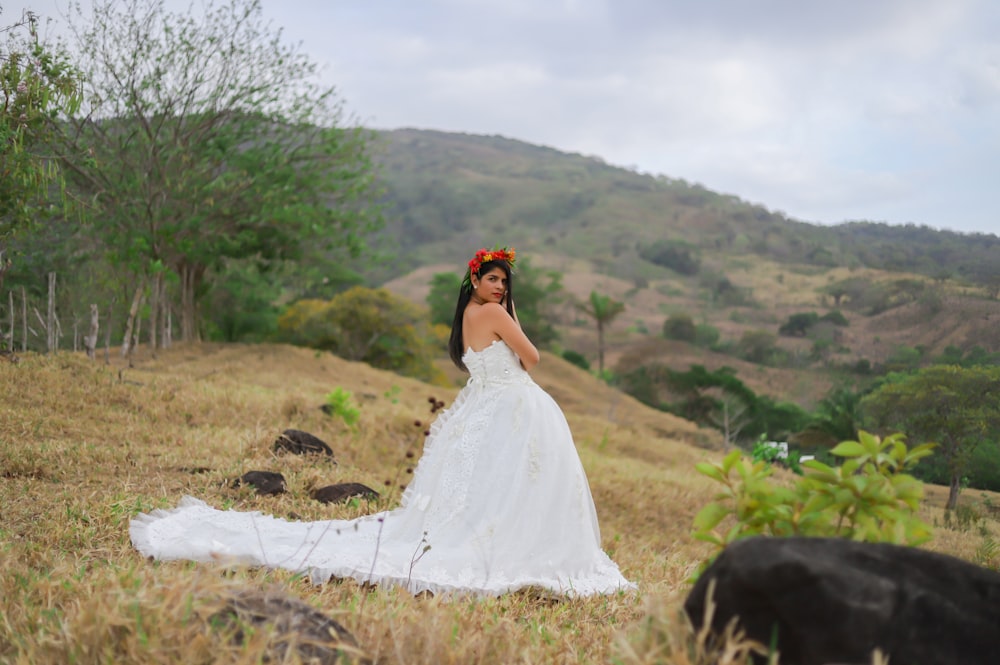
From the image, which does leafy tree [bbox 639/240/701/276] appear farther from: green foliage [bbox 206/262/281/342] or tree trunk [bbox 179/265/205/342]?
tree trunk [bbox 179/265/205/342]

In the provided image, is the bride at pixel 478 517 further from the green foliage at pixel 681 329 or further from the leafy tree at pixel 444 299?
the green foliage at pixel 681 329

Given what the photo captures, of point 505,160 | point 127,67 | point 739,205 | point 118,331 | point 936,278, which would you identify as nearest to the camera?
point 936,278

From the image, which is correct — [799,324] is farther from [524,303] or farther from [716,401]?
[524,303]

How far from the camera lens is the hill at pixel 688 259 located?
34.7 feet

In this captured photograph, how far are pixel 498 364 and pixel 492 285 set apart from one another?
55cm

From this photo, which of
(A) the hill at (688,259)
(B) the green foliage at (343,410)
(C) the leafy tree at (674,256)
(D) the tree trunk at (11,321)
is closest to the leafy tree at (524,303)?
(A) the hill at (688,259)

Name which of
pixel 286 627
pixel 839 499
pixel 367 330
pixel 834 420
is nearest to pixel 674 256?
pixel 367 330

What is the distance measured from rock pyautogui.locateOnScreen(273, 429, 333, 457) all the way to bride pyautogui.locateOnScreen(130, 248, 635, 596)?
2255mm

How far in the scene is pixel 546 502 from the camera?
4.95 m

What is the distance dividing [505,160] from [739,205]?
2198 inches

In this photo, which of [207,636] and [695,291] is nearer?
[207,636]

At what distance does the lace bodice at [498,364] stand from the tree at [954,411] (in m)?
5.10

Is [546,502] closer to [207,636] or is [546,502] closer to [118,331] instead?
[207,636]

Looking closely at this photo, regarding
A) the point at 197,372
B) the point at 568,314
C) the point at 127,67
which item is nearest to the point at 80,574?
the point at 197,372
